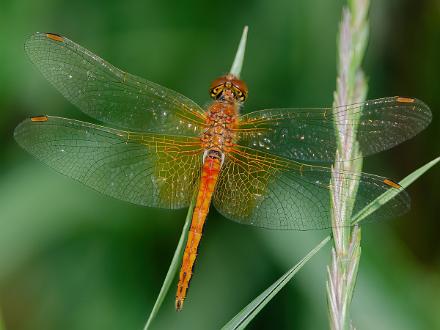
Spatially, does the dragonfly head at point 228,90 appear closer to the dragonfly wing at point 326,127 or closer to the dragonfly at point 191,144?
the dragonfly at point 191,144

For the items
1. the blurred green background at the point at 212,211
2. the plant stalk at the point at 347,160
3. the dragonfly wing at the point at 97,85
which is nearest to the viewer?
the plant stalk at the point at 347,160

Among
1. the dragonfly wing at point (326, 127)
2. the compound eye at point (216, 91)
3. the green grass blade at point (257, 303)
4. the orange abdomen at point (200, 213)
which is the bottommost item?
the green grass blade at point (257, 303)

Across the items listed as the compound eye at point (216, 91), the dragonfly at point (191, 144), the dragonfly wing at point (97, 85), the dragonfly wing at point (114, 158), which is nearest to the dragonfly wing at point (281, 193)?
the dragonfly at point (191, 144)

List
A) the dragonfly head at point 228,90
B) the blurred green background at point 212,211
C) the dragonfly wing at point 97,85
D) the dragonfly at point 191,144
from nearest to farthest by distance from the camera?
the dragonfly at point 191,144, the dragonfly wing at point 97,85, the dragonfly head at point 228,90, the blurred green background at point 212,211

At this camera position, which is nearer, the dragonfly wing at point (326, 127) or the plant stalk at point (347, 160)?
the plant stalk at point (347, 160)

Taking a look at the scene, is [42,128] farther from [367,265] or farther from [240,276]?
[367,265]

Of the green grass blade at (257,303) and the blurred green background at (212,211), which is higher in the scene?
the blurred green background at (212,211)
